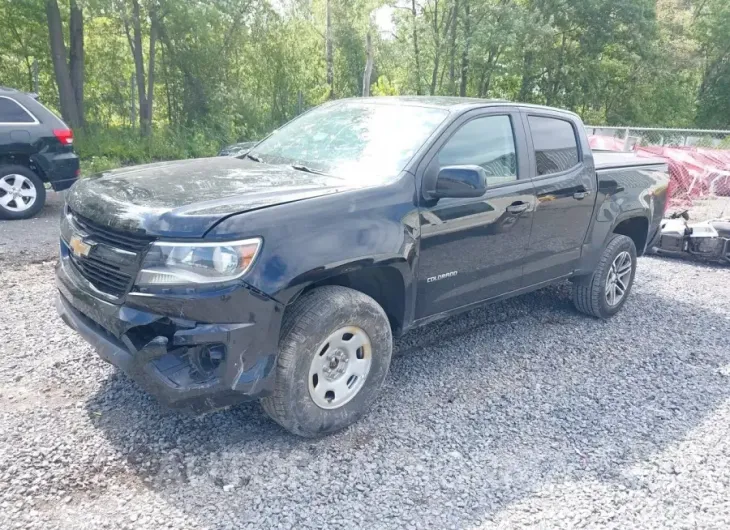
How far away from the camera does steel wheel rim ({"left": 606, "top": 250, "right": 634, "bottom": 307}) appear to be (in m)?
5.34

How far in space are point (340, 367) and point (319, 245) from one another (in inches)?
29.5

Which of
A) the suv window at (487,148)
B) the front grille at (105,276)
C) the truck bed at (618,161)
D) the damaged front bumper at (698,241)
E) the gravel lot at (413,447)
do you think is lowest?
the gravel lot at (413,447)

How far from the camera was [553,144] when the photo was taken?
4641 millimetres

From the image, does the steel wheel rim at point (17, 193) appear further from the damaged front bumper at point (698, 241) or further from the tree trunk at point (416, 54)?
the tree trunk at point (416, 54)

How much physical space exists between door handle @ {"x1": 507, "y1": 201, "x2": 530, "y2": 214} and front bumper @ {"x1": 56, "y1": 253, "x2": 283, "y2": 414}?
6.33 ft

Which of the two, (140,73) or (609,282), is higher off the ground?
(140,73)

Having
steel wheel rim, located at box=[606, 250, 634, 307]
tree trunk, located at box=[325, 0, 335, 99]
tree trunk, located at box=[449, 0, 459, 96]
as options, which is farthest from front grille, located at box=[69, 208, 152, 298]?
tree trunk, located at box=[325, 0, 335, 99]

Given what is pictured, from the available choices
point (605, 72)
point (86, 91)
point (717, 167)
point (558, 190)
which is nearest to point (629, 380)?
point (558, 190)

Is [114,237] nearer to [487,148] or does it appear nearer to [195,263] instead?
[195,263]

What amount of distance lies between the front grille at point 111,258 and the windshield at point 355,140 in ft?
4.24

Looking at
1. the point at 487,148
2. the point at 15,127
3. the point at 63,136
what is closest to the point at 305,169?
the point at 487,148

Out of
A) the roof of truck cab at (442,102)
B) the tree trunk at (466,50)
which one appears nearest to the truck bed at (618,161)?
the roof of truck cab at (442,102)

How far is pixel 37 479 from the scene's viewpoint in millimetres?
2775

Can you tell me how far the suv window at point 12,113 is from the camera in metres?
7.57
